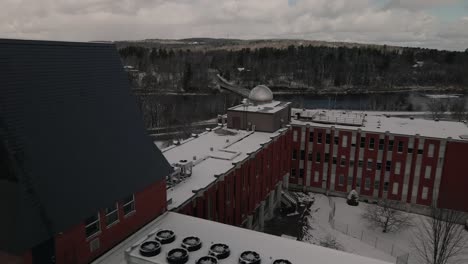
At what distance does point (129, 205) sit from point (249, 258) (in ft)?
23.6

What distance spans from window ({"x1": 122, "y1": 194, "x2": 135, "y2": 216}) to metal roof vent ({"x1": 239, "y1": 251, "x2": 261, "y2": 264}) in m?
6.67

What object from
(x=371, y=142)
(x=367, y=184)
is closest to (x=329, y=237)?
(x=367, y=184)

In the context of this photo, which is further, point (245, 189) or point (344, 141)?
point (344, 141)

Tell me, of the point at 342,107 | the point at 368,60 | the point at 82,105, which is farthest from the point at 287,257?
the point at 368,60

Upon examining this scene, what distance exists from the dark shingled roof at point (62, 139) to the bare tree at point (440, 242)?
24439 millimetres

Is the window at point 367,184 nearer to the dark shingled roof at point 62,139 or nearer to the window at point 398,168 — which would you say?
the window at point 398,168

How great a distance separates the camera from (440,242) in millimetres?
33781

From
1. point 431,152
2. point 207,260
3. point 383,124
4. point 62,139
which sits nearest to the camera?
point 62,139

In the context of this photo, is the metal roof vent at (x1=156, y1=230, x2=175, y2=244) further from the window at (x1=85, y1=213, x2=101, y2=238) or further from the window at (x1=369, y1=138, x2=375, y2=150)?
the window at (x1=369, y1=138, x2=375, y2=150)

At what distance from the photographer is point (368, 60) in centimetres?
14000

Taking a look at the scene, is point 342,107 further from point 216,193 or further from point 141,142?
point 141,142

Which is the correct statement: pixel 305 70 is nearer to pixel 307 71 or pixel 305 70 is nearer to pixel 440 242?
pixel 307 71

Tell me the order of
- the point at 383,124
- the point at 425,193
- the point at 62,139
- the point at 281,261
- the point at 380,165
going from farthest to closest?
the point at 383,124 → the point at 380,165 → the point at 425,193 → the point at 281,261 → the point at 62,139

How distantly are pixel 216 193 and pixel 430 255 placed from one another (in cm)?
2150
